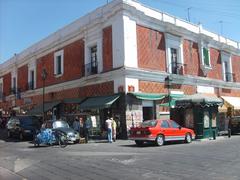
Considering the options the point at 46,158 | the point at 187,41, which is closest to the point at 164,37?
the point at 187,41

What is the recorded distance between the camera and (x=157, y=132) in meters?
18.5

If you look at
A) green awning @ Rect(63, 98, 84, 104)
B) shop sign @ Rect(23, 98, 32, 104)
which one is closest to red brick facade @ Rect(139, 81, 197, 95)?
green awning @ Rect(63, 98, 84, 104)

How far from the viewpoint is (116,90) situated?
24.1m

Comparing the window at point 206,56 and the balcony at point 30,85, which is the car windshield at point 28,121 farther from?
the window at point 206,56

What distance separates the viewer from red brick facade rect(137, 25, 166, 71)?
81.6 feet

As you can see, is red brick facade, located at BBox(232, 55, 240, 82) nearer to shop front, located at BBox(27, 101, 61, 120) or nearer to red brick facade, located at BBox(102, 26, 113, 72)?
red brick facade, located at BBox(102, 26, 113, 72)

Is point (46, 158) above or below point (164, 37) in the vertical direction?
below

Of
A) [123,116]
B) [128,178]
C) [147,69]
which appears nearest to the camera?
[128,178]

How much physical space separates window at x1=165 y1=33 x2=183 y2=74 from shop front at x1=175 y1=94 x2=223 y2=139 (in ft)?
15.6

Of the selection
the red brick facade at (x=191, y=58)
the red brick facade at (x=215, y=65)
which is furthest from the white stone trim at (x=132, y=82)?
the red brick facade at (x=215, y=65)

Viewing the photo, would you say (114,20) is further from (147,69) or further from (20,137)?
(20,137)

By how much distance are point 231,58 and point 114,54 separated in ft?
55.9

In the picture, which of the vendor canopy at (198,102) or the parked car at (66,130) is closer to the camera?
the parked car at (66,130)

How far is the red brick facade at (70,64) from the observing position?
28297mm
